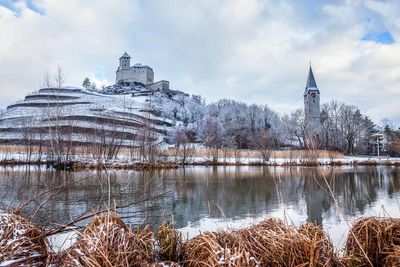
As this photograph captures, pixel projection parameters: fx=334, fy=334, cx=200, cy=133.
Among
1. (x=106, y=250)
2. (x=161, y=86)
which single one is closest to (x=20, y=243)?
(x=106, y=250)

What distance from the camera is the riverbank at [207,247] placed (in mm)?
2650

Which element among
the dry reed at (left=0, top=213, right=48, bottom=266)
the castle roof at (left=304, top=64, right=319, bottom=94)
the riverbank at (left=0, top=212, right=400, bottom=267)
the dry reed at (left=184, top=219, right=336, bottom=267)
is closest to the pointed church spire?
the castle roof at (left=304, top=64, right=319, bottom=94)

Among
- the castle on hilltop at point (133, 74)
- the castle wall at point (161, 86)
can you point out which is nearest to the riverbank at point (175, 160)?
the castle wall at point (161, 86)

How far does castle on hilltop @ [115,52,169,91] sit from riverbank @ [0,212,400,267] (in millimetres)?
105586

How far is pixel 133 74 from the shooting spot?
4387 inches

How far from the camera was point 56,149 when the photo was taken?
2788 centimetres

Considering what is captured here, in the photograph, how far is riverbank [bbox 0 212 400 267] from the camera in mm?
2650

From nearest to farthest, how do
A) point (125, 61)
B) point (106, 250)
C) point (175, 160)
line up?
point (106, 250) → point (175, 160) → point (125, 61)

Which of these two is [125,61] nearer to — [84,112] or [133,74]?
[133,74]

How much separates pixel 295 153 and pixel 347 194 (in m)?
25.0

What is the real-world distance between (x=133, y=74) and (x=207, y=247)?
4431 inches

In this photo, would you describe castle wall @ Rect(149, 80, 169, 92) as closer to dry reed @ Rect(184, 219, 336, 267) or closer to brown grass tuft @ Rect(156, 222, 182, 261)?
brown grass tuft @ Rect(156, 222, 182, 261)

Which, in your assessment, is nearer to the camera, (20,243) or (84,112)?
(20,243)

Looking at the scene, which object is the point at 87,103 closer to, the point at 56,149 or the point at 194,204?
the point at 56,149
